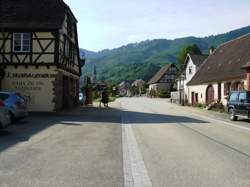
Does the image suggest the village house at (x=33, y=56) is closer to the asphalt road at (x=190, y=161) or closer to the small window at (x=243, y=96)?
the small window at (x=243, y=96)

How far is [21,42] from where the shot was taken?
29859mm

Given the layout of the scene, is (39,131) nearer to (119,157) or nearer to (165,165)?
(119,157)

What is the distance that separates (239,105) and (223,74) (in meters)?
16.6

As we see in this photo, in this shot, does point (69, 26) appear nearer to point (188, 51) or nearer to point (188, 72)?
point (188, 72)

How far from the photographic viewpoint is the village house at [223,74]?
37.0 m

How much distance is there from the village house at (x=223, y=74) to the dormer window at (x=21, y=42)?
16543mm

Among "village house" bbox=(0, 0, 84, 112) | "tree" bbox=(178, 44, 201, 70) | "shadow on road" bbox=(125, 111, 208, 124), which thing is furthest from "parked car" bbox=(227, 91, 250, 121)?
"tree" bbox=(178, 44, 201, 70)

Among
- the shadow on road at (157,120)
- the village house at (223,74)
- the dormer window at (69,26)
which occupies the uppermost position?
the dormer window at (69,26)

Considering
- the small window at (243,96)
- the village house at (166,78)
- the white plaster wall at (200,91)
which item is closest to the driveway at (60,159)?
the small window at (243,96)

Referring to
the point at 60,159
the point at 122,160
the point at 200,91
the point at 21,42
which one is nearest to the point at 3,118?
the point at 60,159

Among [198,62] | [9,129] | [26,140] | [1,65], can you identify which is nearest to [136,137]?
[26,140]

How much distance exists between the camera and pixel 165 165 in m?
9.49

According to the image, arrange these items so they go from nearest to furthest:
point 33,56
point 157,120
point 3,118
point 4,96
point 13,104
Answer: point 3,118 → point 13,104 → point 4,96 → point 157,120 → point 33,56

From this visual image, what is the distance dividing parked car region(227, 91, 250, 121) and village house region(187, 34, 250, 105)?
24.2ft
